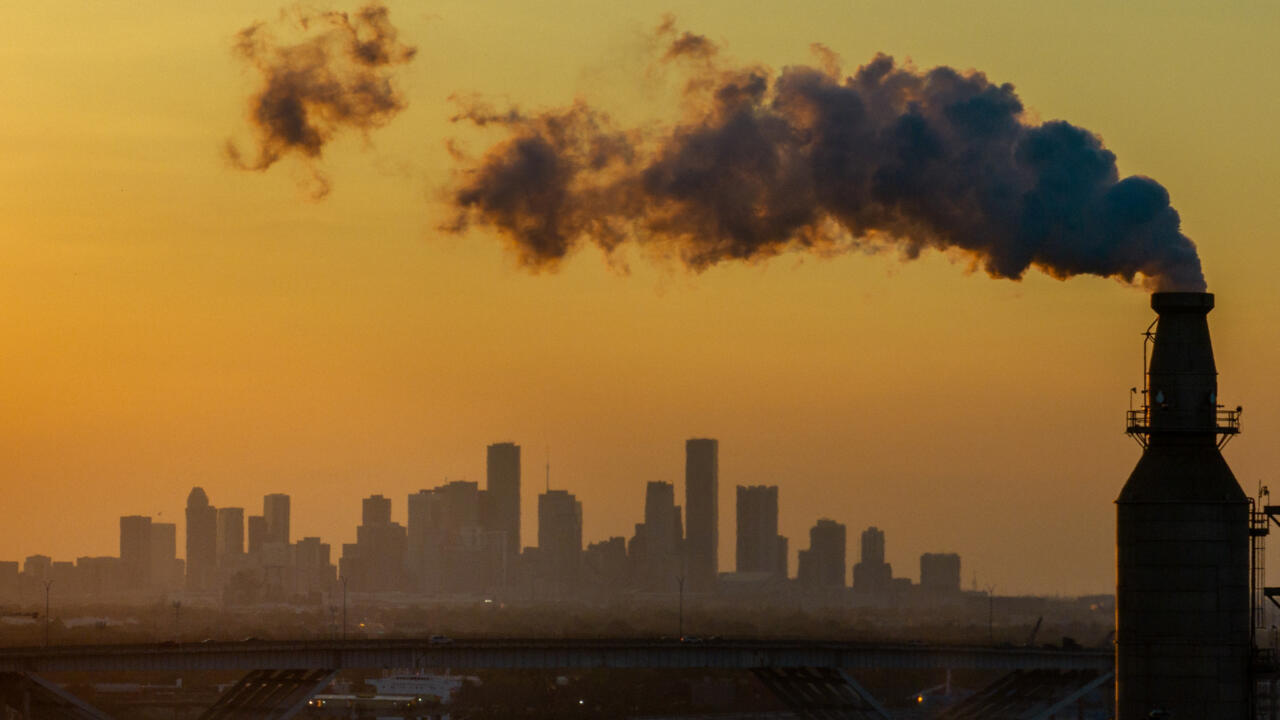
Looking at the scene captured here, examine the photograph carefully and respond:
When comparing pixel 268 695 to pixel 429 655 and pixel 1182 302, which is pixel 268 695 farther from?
pixel 1182 302

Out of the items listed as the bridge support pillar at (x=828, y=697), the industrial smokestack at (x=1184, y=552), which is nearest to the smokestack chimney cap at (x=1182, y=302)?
the industrial smokestack at (x=1184, y=552)

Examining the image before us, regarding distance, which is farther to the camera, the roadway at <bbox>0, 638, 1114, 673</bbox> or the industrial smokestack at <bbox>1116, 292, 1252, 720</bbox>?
the roadway at <bbox>0, 638, 1114, 673</bbox>

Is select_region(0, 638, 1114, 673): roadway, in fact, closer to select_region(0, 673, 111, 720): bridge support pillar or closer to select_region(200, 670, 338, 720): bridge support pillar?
select_region(0, 673, 111, 720): bridge support pillar

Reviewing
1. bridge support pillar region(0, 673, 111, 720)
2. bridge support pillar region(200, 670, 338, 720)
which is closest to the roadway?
bridge support pillar region(0, 673, 111, 720)

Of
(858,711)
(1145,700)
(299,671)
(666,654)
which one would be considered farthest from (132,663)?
(1145,700)

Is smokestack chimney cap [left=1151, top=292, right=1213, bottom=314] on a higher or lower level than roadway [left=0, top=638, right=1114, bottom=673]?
higher

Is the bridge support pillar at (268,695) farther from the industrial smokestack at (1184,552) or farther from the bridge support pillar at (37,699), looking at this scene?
the industrial smokestack at (1184,552)
